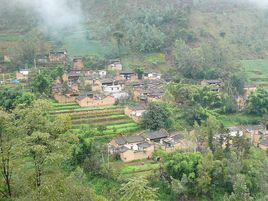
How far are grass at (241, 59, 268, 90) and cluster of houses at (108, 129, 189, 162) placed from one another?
1505cm

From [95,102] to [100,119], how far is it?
2815mm

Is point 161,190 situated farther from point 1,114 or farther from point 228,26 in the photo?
point 228,26

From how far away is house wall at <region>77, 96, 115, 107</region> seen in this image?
28850 millimetres

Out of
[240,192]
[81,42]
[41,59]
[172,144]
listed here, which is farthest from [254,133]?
[81,42]

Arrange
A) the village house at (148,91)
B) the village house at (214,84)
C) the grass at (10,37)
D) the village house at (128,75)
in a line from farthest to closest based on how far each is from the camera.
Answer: the grass at (10,37), the village house at (128,75), the village house at (214,84), the village house at (148,91)

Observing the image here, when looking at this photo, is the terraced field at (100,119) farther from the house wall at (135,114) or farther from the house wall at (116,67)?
the house wall at (116,67)

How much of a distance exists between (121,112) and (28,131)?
17410mm

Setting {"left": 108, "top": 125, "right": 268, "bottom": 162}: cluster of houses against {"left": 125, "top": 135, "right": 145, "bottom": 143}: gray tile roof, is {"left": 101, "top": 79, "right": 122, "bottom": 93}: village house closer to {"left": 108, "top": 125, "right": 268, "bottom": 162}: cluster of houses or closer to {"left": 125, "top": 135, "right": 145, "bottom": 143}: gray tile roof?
{"left": 108, "top": 125, "right": 268, "bottom": 162}: cluster of houses

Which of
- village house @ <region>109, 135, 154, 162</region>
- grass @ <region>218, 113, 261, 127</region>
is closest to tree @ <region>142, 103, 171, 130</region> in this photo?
village house @ <region>109, 135, 154, 162</region>

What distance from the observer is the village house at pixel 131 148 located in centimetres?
2238

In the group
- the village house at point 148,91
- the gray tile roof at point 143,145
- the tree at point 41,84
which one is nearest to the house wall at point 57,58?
the tree at point 41,84

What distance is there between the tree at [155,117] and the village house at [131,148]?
6.29 feet

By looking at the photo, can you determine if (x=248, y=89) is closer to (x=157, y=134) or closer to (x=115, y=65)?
(x=115, y=65)

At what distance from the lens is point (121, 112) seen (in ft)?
92.4
